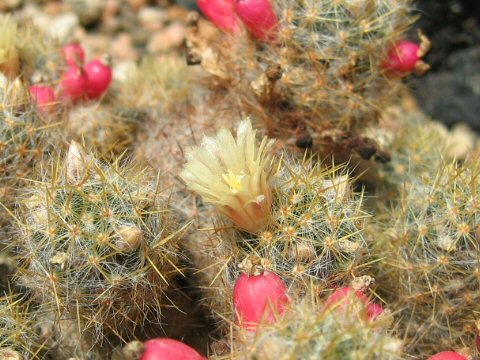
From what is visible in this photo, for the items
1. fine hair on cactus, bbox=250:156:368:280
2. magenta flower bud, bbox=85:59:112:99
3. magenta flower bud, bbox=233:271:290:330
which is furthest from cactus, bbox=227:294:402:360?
magenta flower bud, bbox=85:59:112:99

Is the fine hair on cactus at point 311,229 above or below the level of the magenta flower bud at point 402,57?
below

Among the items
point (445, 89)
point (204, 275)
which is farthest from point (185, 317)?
point (445, 89)

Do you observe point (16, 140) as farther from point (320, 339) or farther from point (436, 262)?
point (436, 262)

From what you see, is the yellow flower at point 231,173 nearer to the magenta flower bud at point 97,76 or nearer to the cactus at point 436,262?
the cactus at point 436,262

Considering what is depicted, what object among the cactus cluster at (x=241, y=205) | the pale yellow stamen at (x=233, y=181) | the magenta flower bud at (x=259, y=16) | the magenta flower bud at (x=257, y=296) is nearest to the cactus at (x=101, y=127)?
the cactus cluster at (x=241, y=205)

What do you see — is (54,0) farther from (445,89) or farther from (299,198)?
(299,198)

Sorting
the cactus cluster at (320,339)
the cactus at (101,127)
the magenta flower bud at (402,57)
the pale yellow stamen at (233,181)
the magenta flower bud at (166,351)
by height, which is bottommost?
the cactus at (101,127)

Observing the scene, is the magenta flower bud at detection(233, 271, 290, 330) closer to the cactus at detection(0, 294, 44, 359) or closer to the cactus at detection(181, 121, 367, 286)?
the cactus at detection(181, 121, 367, 286)
